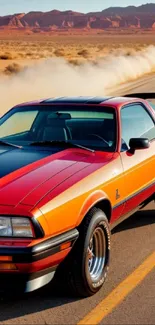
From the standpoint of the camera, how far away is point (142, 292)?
458cm

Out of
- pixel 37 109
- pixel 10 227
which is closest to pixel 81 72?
pixel 37 109

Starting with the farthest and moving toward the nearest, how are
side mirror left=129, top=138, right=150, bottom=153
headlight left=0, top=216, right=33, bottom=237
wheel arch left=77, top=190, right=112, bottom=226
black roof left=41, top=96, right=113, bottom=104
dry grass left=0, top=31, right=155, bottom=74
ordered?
1. dry grass left=0, top=31, right=155, bottom=74
2. black roof left=41, top=96, right=113, bottom=104
3. side mirror left=129, top=138, right=150, bottom=153
4. wheel arch left=77, top=190, right=112, bottom=226
5. headlight left=0, top=216, right=33, bottom=237

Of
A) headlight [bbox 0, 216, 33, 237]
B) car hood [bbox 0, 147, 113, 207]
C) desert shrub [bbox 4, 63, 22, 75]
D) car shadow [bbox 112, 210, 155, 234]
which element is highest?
car hood [bbox 0, 147, 113, 207]

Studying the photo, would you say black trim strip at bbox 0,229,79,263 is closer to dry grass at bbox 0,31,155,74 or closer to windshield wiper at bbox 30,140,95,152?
windshield wiper at bbox 30,140,95,152

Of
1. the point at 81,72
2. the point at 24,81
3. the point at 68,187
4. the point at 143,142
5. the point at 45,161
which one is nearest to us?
the point at 68,187

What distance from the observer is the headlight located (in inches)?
155

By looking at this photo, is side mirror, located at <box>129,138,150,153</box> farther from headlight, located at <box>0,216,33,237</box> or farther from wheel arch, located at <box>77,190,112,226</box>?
headlight, located at <box>0,216,33,237</box>

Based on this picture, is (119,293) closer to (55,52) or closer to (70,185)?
(70,185)

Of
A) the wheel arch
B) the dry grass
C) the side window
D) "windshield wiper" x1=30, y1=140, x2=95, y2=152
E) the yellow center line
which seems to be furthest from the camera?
the dry grass

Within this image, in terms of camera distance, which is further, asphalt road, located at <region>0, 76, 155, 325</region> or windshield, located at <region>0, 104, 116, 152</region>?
windshield, located at <region>0, 104, 116, 152</region>

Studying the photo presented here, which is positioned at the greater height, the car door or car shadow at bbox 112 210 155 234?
the car door

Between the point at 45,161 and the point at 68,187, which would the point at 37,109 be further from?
the point at 68,187

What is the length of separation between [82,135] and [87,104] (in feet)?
1.17

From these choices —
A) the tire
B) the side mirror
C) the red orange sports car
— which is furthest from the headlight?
the side mirror
